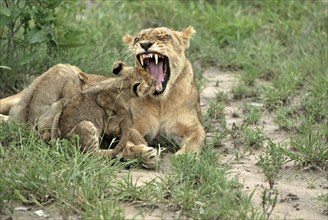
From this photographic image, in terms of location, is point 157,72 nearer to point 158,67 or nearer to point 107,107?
point 158,67

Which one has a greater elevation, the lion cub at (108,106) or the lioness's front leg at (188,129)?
the lion cub at (108,106)

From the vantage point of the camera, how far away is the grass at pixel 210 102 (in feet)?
18.8

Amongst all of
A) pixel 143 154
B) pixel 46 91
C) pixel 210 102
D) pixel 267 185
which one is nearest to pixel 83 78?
pixel 46 91

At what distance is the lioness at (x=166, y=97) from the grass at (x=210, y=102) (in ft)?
1.06

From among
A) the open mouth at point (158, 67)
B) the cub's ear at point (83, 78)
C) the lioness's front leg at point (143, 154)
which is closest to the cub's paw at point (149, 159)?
the lioness's front leg at point (143, 154)

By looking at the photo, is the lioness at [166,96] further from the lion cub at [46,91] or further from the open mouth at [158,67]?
the lion cub at [46,91]

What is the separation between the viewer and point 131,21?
10.9 m

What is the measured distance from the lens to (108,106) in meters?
6.74

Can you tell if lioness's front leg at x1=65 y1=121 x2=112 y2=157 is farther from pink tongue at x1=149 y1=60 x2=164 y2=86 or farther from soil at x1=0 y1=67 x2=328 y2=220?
pink tongue at x1=149 y1=60 x2=164 y2=86

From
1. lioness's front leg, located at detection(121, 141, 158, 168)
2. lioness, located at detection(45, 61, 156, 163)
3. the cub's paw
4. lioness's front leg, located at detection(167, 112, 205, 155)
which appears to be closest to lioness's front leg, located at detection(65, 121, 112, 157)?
lioness, located at detection(45, 61, 156, 163)

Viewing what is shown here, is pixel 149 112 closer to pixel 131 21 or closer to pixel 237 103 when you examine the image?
pixel 237 103

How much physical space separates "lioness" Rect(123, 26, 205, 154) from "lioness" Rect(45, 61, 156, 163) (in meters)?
0.42

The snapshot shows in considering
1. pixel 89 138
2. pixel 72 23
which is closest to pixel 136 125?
pixel 89 138

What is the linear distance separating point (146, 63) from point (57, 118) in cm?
99
